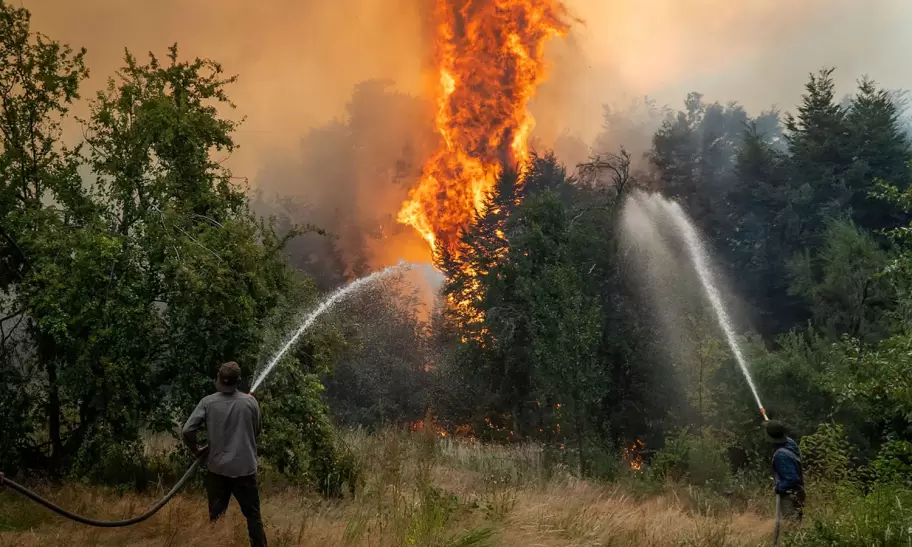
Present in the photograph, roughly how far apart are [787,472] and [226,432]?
7.28 metres

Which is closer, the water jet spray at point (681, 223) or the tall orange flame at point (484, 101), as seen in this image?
the water jet spray at point (681, 223)

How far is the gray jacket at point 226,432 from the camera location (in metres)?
6.67

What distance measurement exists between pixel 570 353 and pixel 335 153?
5892cm

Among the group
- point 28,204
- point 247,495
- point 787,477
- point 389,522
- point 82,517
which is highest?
point 28,204

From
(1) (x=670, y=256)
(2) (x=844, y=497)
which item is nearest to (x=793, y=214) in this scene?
(1) (x=670, y=256)

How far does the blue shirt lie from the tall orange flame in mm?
38758

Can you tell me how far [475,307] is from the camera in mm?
32812

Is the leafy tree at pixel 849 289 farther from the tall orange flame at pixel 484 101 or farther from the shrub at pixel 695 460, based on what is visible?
the tall orange flame at pixel 484 101

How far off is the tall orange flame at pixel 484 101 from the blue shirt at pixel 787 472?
3876cm

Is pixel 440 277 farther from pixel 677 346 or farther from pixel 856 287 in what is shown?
pixel 856 287

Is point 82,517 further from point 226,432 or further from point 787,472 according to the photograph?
point 787,472

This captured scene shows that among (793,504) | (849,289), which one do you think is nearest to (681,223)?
(849,289)

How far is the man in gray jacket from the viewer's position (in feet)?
21.9

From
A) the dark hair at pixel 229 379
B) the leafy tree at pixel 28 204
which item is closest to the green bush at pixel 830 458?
the dark hair at pixel 229 379
